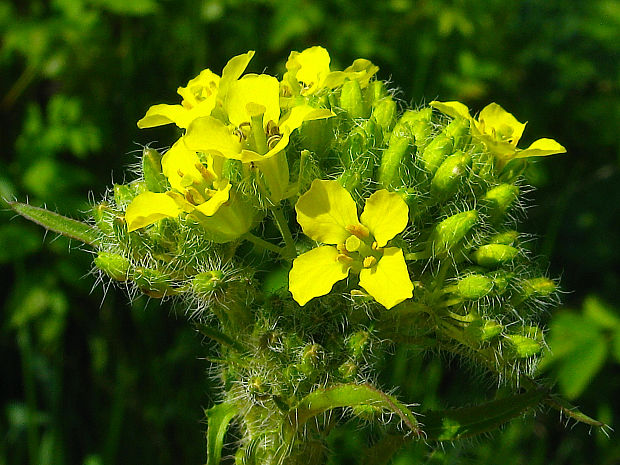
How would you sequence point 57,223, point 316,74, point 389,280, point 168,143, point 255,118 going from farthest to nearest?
point 168,143 → point 316,74 → point 57,223 → point 255,118 → point 389,280

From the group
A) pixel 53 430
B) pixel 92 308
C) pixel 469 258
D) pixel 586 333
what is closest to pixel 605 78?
pixel 586 333

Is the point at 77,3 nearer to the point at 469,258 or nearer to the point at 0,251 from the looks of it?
the point at 0,251

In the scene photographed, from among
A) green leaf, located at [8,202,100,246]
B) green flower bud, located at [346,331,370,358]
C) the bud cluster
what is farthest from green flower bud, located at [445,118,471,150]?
green leaf, located at [8,202,100,246]

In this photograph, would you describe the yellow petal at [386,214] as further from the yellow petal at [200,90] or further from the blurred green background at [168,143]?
the blurred green background at [168,143]

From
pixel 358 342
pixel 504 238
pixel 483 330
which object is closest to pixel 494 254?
pixel 504 238

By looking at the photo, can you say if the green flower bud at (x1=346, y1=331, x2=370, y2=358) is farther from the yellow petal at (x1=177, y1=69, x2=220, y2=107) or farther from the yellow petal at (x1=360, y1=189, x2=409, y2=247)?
the yellow petal at (x1=177, y1=69, x2=220, y2=107)

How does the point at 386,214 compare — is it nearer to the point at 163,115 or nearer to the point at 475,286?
the point at 475,286

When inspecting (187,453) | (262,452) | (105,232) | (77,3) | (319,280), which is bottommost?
(187,453)

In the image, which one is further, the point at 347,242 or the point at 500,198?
the point at 500,198

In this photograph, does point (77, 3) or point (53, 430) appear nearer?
point (53, 430)
